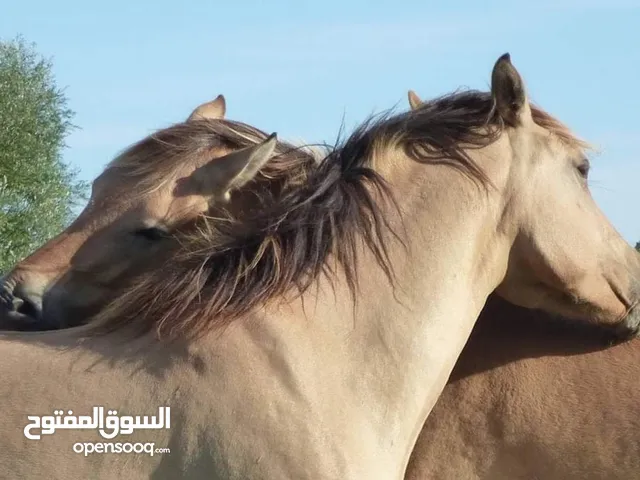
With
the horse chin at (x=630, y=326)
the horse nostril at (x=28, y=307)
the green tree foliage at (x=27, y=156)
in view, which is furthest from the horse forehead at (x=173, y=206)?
the green tree foliage at (x=27, y=156)

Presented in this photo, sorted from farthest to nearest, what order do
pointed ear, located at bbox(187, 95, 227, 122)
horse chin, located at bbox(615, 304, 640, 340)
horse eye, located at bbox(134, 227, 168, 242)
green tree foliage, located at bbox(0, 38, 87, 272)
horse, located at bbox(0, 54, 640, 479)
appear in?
green tree foliage, located at bbox(0, 38, 87, 272) → pointed ear, located at bbox(187, 95, 227, 122) → horse eye, located at bbox(134, 227, 168, 242) → horse chin, located at bbox(615, 304, 640, 340) → horse, located at bbox(0, 54, 640, 479)

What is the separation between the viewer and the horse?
10.1 feet

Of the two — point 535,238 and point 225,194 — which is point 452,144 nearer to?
point 535,238

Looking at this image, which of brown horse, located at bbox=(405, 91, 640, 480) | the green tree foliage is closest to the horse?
brown horse, located at bbox=(405, 91, 640, 480)

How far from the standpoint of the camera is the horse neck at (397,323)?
3.22 meters

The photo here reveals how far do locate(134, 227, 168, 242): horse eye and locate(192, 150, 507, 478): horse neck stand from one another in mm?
1044

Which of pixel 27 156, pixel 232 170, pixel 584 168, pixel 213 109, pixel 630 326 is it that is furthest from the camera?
pixel 27 156

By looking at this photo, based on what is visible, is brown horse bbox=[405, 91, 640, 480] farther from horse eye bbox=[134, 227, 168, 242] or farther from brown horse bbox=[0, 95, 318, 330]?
horse eye bbox=[134, 227, 168, 242]

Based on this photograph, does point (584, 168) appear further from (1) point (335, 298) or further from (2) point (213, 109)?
(2) point (213, 109)

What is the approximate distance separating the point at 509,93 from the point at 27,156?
64.4ft

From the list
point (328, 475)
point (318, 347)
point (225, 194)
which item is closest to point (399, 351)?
point (318, 347)

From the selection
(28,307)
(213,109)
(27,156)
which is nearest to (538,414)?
(28,307)

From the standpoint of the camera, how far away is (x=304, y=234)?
3.50m

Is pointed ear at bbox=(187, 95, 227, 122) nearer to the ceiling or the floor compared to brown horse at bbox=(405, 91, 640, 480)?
nearer to the ceiling
